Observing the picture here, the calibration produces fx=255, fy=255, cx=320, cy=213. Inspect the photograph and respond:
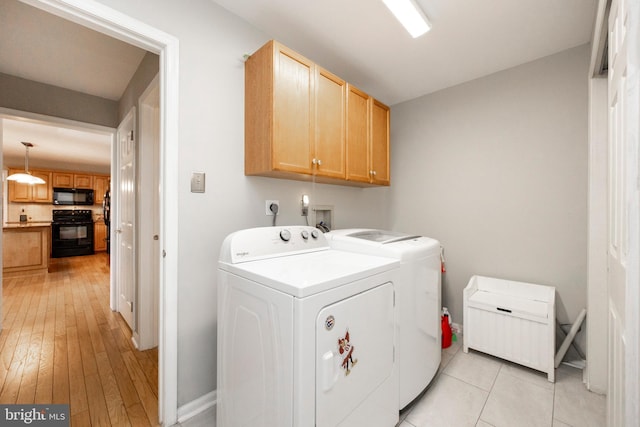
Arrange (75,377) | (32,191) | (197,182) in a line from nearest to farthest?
(197,182) → (75,377) → (32,191)

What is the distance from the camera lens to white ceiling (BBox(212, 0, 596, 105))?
5.13 ft

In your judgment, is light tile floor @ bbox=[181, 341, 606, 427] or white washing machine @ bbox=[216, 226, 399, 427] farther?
light tile floor @ bbox=[181, 341, 606, 427]

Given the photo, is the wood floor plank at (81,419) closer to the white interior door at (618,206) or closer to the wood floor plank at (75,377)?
the wood floor plank at (75,377)

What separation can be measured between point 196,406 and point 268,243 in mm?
1052

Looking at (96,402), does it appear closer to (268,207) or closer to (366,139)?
(268,207)

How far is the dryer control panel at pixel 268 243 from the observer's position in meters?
1.27

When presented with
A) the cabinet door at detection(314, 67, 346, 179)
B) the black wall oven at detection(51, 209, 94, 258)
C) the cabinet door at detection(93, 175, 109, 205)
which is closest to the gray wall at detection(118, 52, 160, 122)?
the cabinet door at detection(314, 67, 346, 179)

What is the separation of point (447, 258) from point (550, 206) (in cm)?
91

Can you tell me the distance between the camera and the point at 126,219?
2.56 m

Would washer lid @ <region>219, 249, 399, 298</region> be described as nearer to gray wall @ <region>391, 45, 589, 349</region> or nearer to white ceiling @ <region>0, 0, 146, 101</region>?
gray wall @ <region>391, 45, 589, 349</region>

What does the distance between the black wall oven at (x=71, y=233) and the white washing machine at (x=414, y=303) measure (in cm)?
765

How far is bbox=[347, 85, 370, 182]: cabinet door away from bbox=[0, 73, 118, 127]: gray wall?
2.69 m

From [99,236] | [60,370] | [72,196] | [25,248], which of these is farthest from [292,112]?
[99,236]

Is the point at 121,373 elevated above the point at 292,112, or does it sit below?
below
